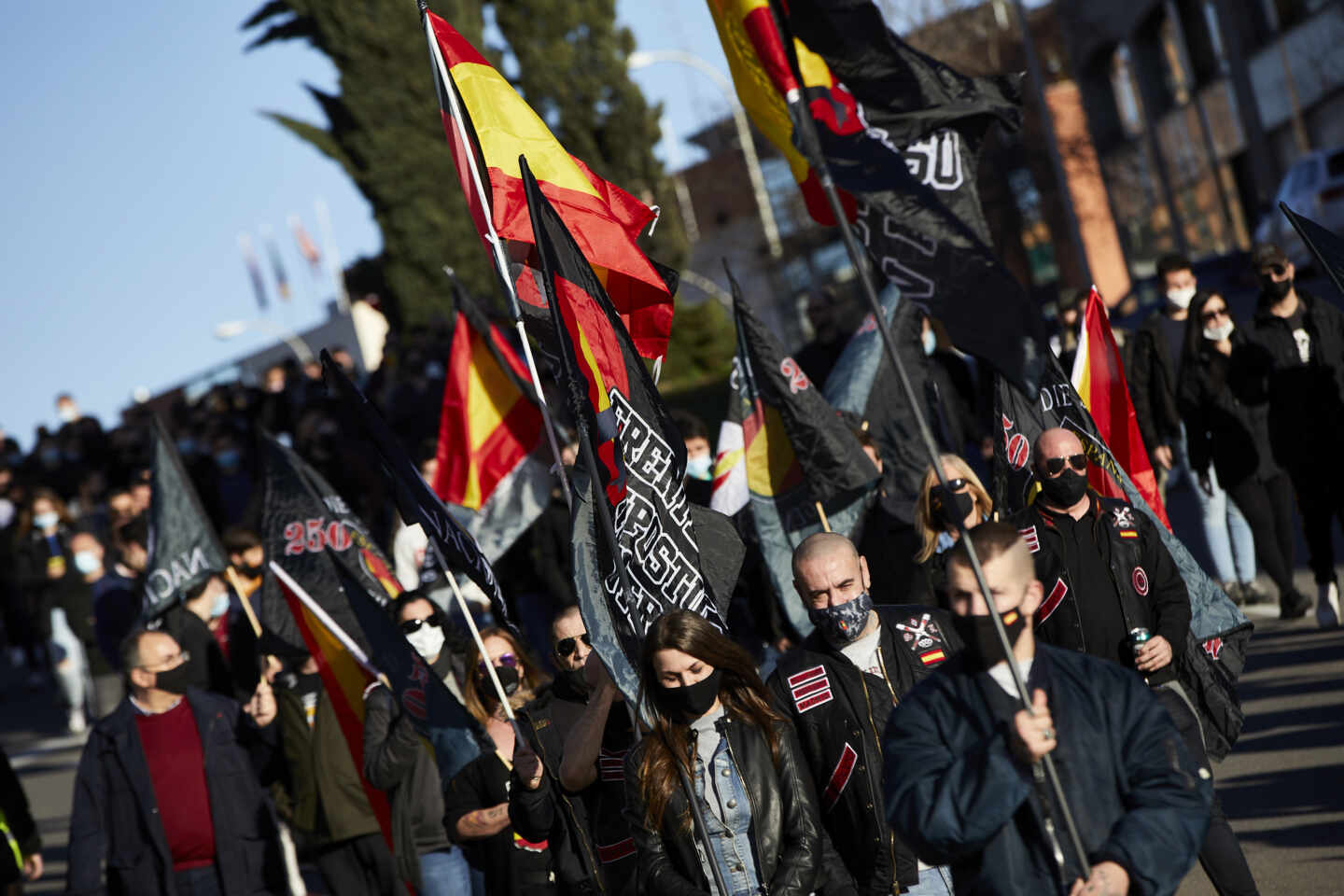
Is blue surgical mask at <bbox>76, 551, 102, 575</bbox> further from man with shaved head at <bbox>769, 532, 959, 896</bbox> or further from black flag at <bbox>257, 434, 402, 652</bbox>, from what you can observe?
man with shaved head at <bbox>769, 532, 959, 896</bbox>

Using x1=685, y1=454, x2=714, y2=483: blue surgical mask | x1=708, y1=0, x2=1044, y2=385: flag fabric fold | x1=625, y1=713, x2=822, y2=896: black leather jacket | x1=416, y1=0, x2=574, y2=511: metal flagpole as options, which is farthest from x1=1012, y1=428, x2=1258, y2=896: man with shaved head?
x1=685, y1=454, x2=714, y2=483: blue surgical mask

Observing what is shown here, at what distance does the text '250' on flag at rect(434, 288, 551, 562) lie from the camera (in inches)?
383

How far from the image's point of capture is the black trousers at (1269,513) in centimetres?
1002

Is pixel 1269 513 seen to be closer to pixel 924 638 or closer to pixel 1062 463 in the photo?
pixel 1062 463

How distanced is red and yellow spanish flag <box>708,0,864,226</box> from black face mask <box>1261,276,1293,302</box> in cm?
294

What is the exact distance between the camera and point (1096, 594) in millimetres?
6051

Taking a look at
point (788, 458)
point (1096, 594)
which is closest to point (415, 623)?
point (788, 458)

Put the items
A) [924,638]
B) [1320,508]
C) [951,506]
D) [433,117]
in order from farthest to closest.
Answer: [433,117], [1320,508], [924,638], [951,506]

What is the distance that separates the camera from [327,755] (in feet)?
28.2

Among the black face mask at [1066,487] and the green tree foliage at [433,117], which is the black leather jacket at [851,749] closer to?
the black face mask at [1066,487]

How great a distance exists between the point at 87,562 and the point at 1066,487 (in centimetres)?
1213

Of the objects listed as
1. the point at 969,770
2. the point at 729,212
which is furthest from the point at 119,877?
the point at 729,212

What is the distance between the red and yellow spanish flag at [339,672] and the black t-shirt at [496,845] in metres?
1.85

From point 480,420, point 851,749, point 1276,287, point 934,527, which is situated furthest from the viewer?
point 480,420
